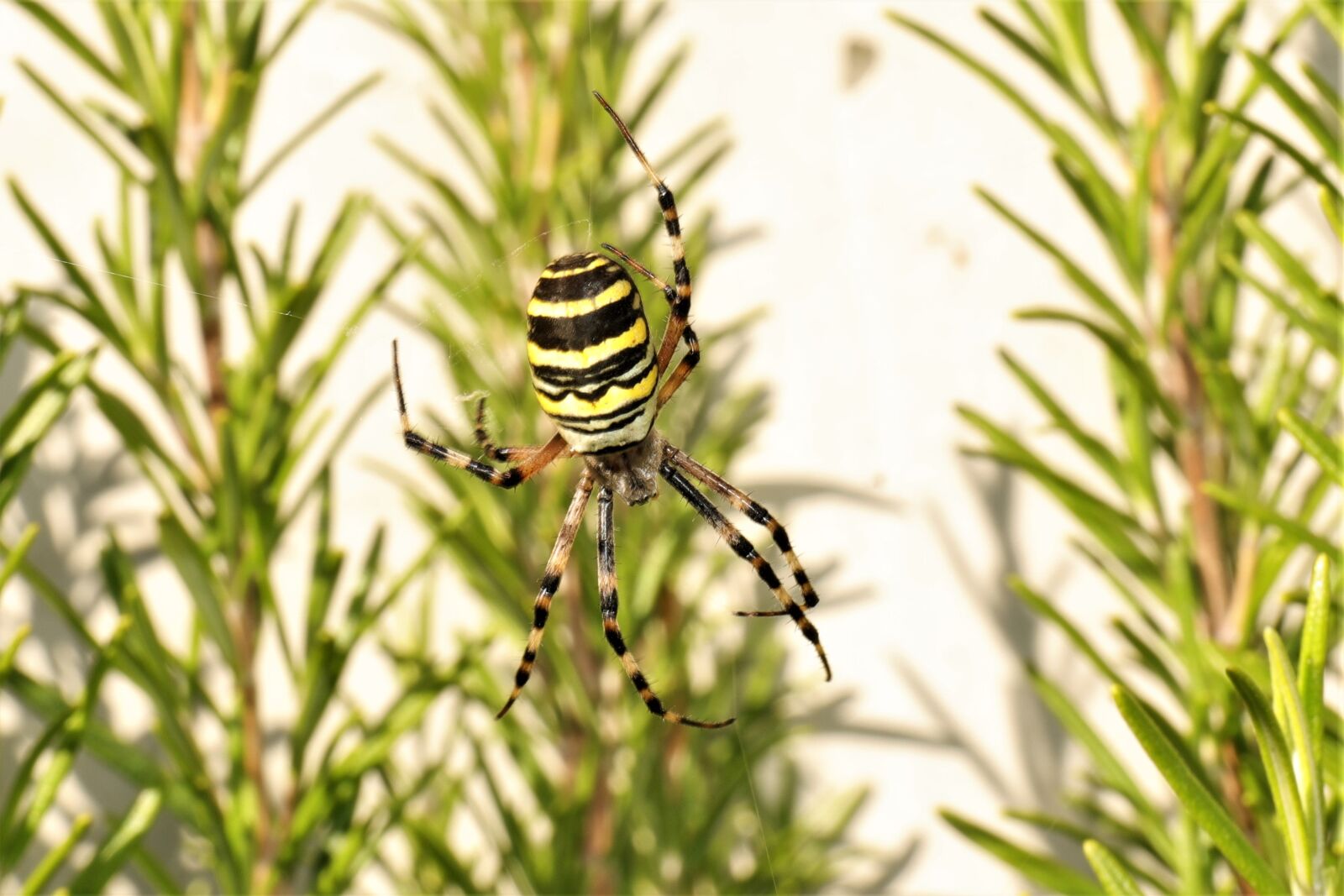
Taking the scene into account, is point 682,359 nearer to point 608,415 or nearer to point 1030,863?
point 608,415

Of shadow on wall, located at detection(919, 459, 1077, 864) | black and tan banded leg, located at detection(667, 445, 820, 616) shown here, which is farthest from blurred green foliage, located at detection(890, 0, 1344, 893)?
shadow on wall, located at detection(919, 459, 1077, 864)

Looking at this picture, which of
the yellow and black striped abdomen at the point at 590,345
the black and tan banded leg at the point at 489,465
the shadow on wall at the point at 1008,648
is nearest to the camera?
the yellow and black striped abdomen at the point at 590,345

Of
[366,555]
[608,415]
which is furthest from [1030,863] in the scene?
[366,555]

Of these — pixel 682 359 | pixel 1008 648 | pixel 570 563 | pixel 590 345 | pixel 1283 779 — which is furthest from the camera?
pixel 1008 648

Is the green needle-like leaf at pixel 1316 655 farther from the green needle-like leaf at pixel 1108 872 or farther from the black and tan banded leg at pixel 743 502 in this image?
the black and tan banded leg at pixel 743 502

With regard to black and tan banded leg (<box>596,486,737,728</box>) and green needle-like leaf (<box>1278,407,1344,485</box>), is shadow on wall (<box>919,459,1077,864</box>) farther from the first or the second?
green needle-like leaf (<box>1278,407,1344,485</box>)

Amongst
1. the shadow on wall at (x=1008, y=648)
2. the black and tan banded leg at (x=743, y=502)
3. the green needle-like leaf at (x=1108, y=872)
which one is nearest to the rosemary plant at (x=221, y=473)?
the black and tan banded leg at (x=743, y=502)
